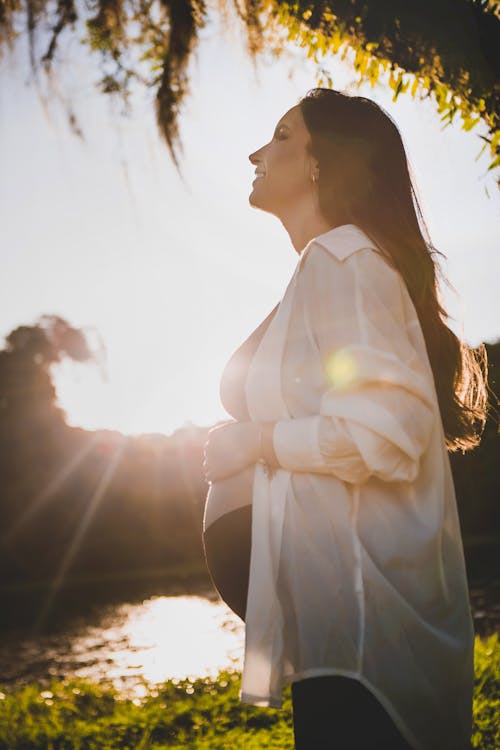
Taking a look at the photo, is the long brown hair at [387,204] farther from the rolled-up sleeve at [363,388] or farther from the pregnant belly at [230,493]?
the pregnant belly at [230,493]

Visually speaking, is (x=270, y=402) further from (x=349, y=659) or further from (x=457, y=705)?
(x=457, y=705)

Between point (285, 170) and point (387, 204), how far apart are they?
12.8 inches

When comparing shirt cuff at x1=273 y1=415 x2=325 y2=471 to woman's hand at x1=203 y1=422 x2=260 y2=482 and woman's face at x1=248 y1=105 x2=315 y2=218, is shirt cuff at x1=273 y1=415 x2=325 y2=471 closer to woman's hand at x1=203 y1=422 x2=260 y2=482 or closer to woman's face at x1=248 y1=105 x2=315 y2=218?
woman's hand at x1=203 y1=422 x2=260 y2=482

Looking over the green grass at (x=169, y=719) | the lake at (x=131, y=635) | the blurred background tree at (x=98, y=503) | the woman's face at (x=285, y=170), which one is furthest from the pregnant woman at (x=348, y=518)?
the blurred background tree at (x=98, y=503)

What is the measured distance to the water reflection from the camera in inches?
308

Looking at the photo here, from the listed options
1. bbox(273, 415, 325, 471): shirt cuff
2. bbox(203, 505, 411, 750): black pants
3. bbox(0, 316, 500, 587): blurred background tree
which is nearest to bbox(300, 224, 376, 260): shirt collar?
bbox(273, 415, 325, 471): shirt cuff

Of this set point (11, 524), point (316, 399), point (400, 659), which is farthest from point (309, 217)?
point (11, 524)

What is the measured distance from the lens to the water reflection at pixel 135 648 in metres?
7.83

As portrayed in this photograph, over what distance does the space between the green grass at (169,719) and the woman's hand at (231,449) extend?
2558mm

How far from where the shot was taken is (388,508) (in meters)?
1.44

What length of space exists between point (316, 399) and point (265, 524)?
1.06 feet

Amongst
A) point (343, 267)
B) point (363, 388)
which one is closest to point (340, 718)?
point (363, 388)

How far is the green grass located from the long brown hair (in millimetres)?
2513

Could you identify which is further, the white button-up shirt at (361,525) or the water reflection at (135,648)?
the water reflection at (135,648)
